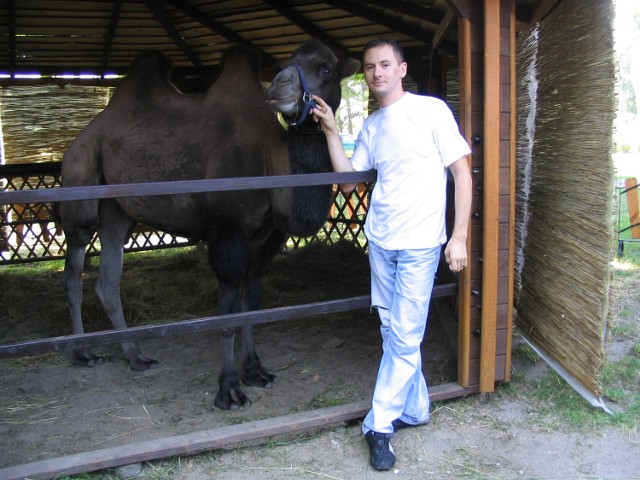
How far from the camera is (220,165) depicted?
→ 4.02m

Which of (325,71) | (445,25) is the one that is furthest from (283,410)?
(445,25)

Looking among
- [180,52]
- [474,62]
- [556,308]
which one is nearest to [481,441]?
[556,308]

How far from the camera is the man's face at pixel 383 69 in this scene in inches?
116

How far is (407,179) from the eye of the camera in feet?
9.80

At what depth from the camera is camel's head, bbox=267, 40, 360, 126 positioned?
131 inches

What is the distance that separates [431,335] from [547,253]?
4.34ft

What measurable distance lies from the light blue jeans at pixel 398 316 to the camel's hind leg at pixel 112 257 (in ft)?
7.52

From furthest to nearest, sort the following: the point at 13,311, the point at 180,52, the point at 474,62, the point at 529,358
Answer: the point at 180,52, the point at 13,311, the point at 529,358, the point at 474,62

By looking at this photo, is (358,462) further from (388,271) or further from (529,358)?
(529,358)

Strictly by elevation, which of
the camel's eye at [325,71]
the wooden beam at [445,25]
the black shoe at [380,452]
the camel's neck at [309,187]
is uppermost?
the wooden beam at [445,25]

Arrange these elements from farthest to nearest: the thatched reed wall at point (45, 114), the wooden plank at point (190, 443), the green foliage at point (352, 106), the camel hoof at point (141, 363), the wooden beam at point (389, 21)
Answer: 1. the green foliage at point (352, 106)
2. the thatched reed wall at point (45, 114)
3. the wooden beam at point (389, 21)
4. the camel hoof at point (141, 363)
5. the wooden plank at point (190, 443)

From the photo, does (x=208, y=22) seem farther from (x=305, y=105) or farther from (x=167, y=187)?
(x=167, y=187)

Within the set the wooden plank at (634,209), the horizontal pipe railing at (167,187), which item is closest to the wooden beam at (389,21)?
the horizontal pipe railing at (167,187)

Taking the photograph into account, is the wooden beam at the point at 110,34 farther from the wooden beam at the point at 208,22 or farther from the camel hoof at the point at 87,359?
the camel hoof at the point at 87,359
